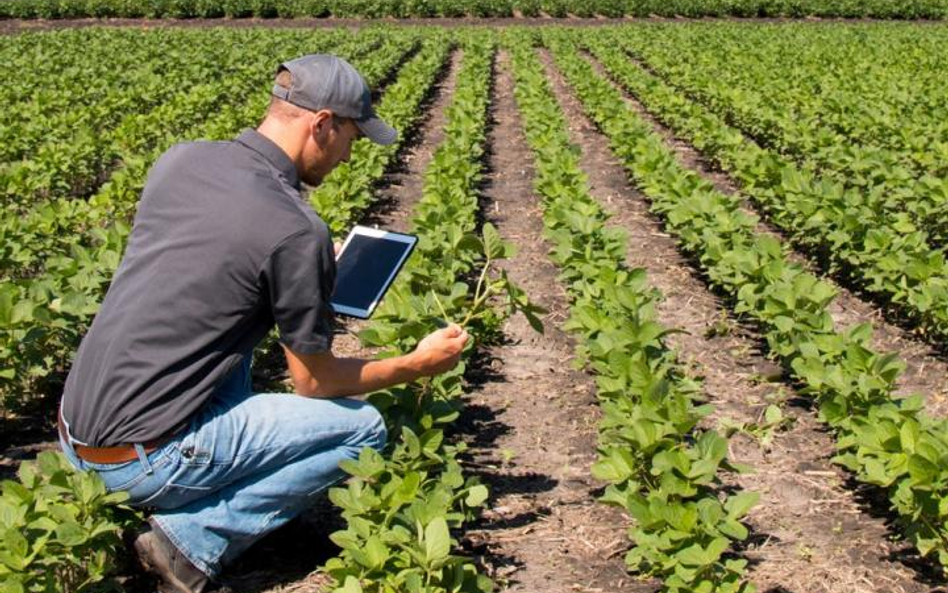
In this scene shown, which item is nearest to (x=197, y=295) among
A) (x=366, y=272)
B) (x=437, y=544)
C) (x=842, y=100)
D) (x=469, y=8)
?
(x=366, y=272)

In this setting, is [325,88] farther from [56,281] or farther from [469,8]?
[469,8]

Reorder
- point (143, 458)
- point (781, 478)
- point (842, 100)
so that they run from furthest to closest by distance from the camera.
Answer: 1. point (842, 100)
2. point (781, 478)
3. point (143, 458)

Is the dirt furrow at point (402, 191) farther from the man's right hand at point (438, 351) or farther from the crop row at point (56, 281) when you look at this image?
the man's right hand at point (438, 351)

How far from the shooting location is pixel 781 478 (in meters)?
4.42

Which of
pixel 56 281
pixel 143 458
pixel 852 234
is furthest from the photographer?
pixel 852 234

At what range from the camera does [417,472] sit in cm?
335

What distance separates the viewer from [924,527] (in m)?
3.66

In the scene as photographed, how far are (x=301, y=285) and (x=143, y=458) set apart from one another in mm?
724

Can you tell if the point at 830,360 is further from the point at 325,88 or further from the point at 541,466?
the point at 325,88

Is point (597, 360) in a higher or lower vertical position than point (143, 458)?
lower

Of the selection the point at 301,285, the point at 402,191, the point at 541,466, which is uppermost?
the point at 301,285

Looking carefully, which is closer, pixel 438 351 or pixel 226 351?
pixel 226 351

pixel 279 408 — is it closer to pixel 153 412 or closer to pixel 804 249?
pixel 153 412

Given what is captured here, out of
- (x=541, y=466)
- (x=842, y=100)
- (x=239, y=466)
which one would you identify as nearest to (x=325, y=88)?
(x=239, y=466)
